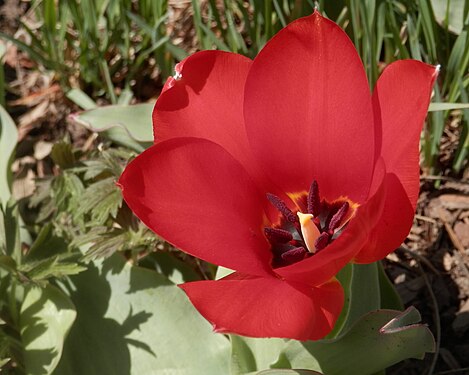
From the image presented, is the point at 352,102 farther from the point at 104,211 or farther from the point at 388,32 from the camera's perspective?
the point at 388,32

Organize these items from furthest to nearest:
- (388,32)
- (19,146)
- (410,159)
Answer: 1. (19,146)
2. (388,32)
3. (410,159)

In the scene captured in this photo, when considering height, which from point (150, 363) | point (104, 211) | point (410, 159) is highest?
point (410, 159)

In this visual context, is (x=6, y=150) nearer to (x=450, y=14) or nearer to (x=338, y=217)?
(x=338, y=217)

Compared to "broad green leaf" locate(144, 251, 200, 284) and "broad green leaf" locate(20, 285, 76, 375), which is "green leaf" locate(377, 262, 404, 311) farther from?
"broad green leaf" locate(20, 285, 76, 375)

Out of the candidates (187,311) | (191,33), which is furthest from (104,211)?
(191,33)

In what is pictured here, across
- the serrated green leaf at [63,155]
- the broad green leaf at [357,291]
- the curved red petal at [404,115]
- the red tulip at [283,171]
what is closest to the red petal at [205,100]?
the red tulip at [283,171]

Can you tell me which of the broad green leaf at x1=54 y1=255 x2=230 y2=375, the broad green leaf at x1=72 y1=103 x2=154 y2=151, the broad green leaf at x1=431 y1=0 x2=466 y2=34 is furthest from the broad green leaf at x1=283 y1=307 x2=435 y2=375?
the broad green leaf at x1=431 y1=0 x2=466 y2=34

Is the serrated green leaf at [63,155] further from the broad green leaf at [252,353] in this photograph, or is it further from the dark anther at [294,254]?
the dark anther at [294,254]
